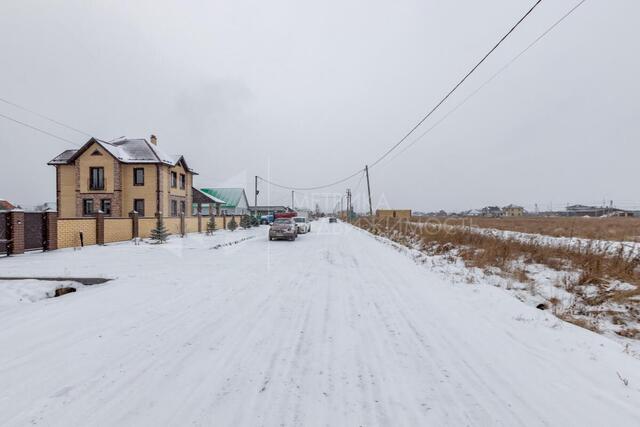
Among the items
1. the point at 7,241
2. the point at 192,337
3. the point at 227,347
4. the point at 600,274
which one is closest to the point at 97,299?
the point at 192,337

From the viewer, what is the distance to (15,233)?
37.8ft

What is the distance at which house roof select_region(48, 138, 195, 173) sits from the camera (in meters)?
24.0

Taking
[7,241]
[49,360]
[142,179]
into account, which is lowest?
[49,360]

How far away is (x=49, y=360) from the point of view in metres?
3.24

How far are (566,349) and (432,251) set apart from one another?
949 centimetres

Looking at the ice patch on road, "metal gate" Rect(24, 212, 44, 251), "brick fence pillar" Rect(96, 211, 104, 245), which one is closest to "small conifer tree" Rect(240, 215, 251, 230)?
"brick fence pillar" Rect(96, 211, 104, 245)

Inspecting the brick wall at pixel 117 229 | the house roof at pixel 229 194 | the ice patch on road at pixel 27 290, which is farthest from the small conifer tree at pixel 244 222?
the ice patch on road at pixel 27 290

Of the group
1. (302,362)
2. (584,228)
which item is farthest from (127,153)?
(584,228)

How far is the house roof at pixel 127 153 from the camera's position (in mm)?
24016

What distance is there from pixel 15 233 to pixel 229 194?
41028 mm

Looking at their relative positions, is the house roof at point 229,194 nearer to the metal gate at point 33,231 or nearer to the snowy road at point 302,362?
Answer: the metal gate at point 33,231

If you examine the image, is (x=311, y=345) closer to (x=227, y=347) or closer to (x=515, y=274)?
(x=227, y=347)

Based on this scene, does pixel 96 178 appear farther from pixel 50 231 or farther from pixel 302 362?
pixel 302 362

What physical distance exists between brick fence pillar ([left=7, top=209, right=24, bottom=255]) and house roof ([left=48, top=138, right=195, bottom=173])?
45.9 ft
